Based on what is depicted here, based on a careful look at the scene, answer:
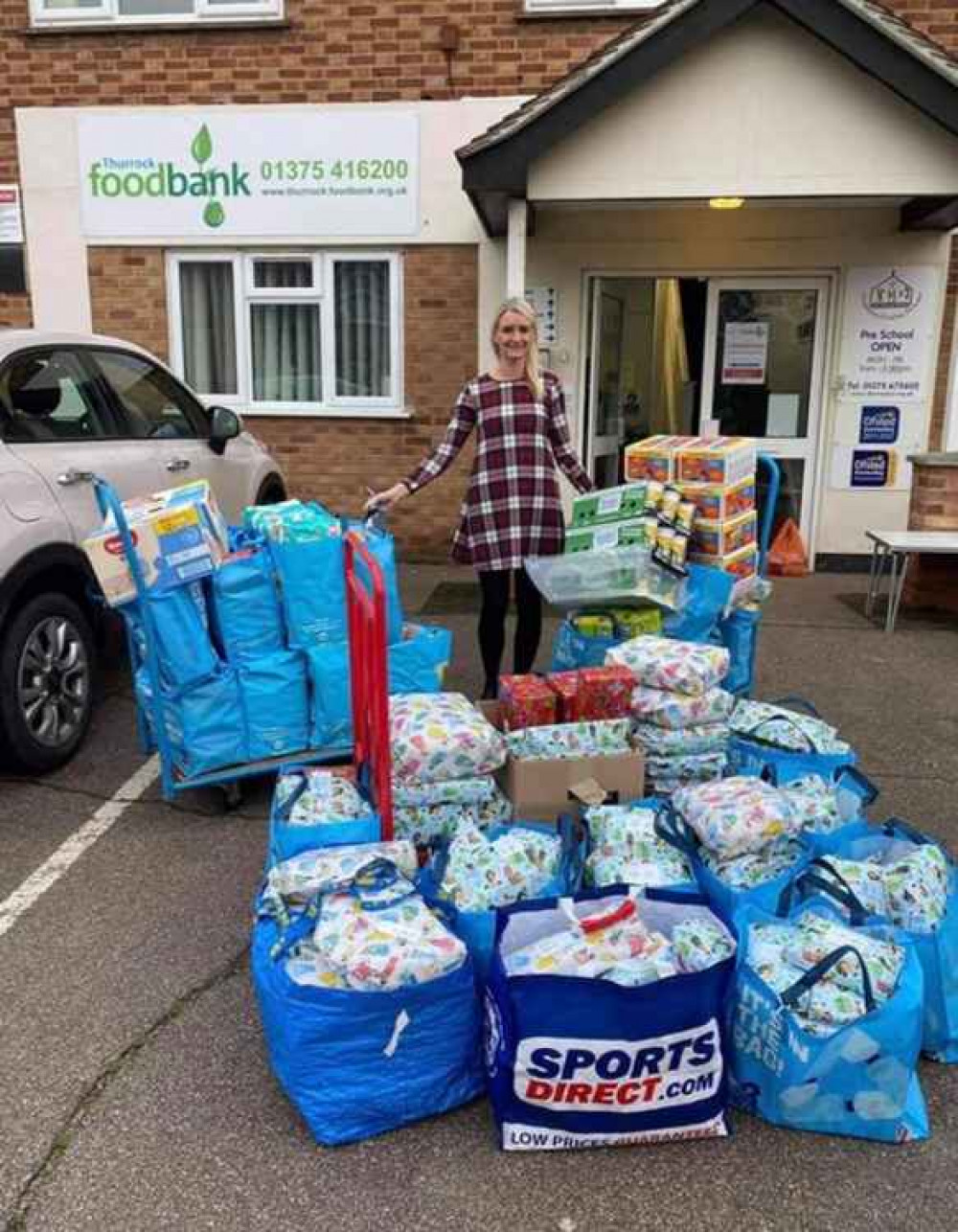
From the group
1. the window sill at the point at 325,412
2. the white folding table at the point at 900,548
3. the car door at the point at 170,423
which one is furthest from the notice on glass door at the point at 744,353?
the car door at the point at 170,423

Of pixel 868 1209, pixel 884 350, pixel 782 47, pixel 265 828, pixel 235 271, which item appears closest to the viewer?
pixel 868 1209

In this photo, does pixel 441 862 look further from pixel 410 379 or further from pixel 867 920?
pixel 410 379

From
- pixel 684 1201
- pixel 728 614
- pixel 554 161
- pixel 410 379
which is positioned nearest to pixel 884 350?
pixel 554 161

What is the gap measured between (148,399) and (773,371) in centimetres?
501

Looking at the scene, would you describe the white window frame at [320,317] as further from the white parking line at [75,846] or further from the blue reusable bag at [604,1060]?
the blue reusable bag at [604,1060]

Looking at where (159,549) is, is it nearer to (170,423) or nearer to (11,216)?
(170,423)

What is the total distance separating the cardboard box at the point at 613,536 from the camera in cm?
411

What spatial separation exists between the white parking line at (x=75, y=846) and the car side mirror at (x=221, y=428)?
191 cm

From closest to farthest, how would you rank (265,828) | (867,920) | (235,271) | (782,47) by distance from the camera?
(867,920) → (265,828) → (782,47) → (235,271)

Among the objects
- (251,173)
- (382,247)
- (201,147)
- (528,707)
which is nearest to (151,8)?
(201,147)

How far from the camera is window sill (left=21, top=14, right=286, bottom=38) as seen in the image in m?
7.88

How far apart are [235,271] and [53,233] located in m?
1.50

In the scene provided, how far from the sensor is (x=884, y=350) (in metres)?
7.86

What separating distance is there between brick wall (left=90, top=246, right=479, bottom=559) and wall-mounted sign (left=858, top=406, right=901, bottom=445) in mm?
3051
